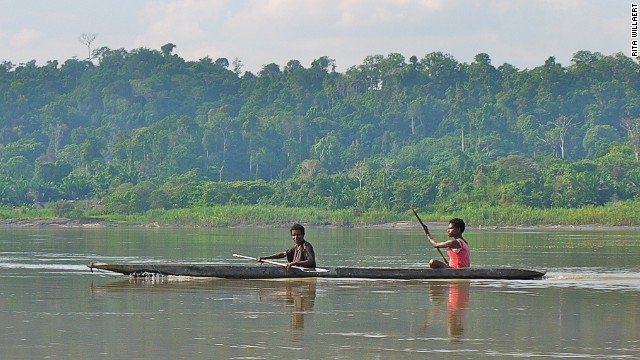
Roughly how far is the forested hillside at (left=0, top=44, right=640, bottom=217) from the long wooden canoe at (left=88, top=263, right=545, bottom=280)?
4389cm

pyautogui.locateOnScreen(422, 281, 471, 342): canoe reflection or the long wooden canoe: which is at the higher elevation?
the long wooden canoe

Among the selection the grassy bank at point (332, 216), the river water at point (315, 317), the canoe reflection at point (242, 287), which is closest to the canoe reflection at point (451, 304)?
the river water at point (315, 317)

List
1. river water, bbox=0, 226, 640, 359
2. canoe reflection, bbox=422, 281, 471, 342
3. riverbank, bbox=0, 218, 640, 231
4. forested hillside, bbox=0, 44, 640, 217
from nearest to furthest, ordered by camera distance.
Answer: river water, bbox=0, 226, 640, 359 → canoe reflection, bbox=422, 281, 471, 342 → riverbank, bbox=0, 218, 640, 231 → forested hillside, bbox=0, 44, 640, 217

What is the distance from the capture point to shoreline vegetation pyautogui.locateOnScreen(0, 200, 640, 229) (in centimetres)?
5631

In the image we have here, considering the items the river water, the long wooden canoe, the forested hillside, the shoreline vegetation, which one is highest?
the forested hillside

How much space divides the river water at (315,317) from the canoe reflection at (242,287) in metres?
0.02

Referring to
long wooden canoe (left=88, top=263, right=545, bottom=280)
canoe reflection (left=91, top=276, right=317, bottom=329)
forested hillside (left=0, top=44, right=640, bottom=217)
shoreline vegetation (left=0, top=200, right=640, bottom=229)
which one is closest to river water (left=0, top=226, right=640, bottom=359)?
canoe reflection (left=91, top=276, right=317, bottom=329)

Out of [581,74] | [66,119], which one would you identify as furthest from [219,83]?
[581,74]

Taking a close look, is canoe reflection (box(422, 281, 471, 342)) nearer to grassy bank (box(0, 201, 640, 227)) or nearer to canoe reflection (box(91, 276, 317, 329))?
canoe reflection (box(91, 276, 317, 329))

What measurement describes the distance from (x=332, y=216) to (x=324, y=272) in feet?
141

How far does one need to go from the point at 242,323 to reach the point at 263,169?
273ft

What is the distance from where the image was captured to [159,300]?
17.1m

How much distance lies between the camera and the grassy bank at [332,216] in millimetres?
56281

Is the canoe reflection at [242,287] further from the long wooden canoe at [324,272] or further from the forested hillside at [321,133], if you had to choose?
the forested hillside at [321,133]
